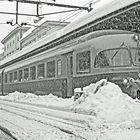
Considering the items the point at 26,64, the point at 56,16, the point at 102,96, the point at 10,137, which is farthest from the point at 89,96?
the point at 56,16

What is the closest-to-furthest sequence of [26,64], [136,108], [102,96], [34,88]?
1. [136,108]
2. [102,96]
3. [34,88]
4. [26,64]

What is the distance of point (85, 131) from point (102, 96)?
7.58 ft

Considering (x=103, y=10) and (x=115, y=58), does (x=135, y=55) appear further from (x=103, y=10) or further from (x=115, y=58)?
(x=103, y=10)

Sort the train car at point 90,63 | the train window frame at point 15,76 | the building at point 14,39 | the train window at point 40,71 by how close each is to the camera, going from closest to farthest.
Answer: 1. the train car at point 90,63
2. the train window at point 40,71
3. the train window frame at point 15,76
4. the building at point 14,39

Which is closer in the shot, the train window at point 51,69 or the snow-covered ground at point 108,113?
the snow-covered ground at point 108,113

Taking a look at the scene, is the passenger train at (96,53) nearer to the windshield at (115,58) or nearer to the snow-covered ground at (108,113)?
the windshield at (115,58)

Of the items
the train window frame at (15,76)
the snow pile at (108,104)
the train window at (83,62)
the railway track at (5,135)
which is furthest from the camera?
the train window frame at (15,76)

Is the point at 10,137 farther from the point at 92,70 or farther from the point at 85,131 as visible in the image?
the point at 92,70

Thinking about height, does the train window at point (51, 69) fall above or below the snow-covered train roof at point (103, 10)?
below

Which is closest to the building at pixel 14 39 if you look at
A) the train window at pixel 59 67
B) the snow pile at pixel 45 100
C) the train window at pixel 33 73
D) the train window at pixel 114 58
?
the snow pile at pixel 45 100

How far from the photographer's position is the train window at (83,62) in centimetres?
1234

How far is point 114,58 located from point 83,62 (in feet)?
6.02

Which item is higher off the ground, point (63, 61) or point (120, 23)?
point (120, 23)

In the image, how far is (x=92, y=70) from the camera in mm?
12008
